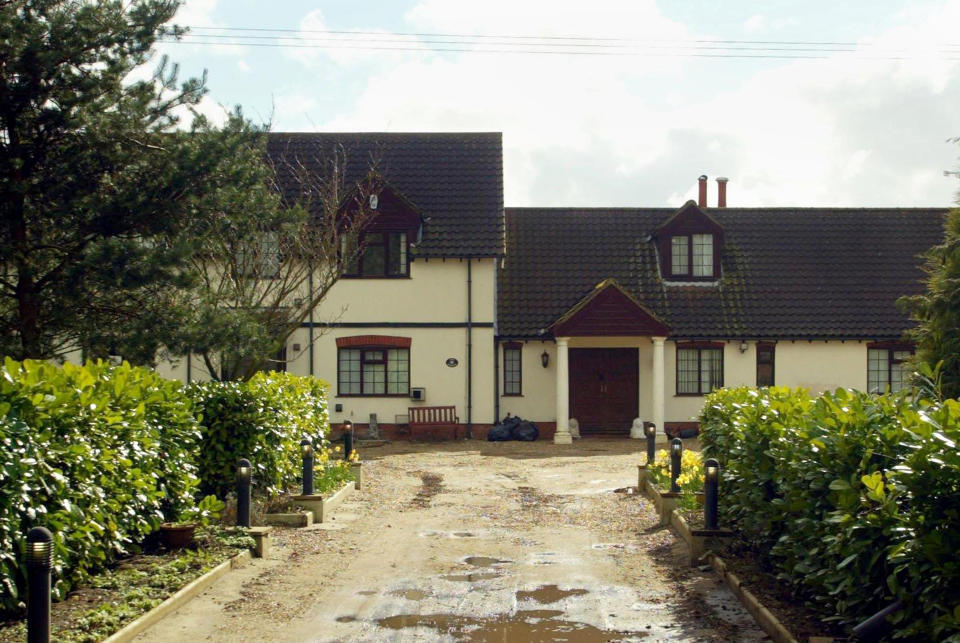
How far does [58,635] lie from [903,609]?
5602 millimetres

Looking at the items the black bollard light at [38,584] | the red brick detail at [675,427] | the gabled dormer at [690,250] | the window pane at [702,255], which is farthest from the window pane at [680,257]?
the black bollard light at [38,584]

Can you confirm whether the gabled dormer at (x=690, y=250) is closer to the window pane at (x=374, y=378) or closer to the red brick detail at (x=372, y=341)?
the red brick detail at (x=372, y=341)

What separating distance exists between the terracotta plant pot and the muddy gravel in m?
0.65

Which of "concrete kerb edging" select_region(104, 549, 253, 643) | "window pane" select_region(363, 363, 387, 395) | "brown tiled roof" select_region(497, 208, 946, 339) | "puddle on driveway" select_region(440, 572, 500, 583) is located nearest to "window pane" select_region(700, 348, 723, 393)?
"brown tiled roof" select_region(497, 208, 946, 339)

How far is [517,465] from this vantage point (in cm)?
2195

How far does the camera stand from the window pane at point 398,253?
28078 millimetres

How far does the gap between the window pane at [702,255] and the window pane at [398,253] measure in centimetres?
846

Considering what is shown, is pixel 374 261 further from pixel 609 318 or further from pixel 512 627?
pixel 512 627

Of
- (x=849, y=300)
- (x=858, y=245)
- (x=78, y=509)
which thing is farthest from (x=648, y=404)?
(x=78, y=509)

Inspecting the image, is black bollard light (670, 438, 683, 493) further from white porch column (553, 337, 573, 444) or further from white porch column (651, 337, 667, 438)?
white porch column (553, 337, 573, 444)

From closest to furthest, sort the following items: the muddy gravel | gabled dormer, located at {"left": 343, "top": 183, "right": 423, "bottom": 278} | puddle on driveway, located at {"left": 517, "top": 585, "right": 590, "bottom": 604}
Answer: the muddy gravel < puddle on driveway, located at {"left": 517, "top": 585, "right": 590, "bottom": 604} < gabled dormer, located at {"left": 343, "top": 183, "right": 423, "bottom": 278}

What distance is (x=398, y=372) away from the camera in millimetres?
28078

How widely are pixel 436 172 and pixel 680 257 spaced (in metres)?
7.49

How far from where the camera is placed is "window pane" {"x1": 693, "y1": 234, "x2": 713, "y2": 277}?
30.0m
